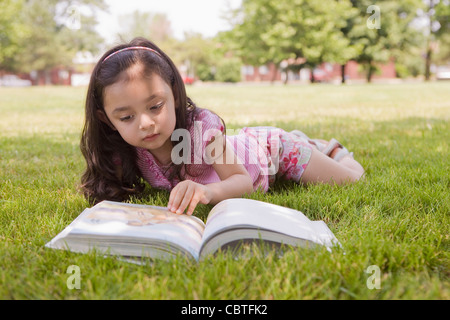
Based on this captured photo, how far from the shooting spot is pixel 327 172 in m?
2.85

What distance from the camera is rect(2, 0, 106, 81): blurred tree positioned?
34938 mm

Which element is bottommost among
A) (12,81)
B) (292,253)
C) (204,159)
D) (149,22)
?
(292,253)

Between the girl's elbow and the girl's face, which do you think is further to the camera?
the girl's elbow

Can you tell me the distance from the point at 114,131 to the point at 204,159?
0.60 meters

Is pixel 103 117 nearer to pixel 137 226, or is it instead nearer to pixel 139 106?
pixel 139 106

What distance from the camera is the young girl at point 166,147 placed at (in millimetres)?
2133

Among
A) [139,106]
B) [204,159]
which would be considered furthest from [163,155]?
[139,106]

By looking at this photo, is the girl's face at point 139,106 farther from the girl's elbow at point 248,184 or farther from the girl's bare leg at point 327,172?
the girl's bare leg at point 327,172

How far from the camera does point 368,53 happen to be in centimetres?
3203

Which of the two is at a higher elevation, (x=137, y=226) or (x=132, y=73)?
(x=132, y=73)

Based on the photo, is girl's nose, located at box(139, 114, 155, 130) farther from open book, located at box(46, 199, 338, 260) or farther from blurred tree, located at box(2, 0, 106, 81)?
blurred tree, located at box(2, 0, 106, 81)

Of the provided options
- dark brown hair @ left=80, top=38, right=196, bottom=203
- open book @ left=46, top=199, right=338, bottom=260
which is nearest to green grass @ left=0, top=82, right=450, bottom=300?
open book @ left=46, top=199, right=338, bottom=260

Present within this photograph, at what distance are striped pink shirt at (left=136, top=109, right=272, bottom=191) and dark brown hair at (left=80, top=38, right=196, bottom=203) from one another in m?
0.07
